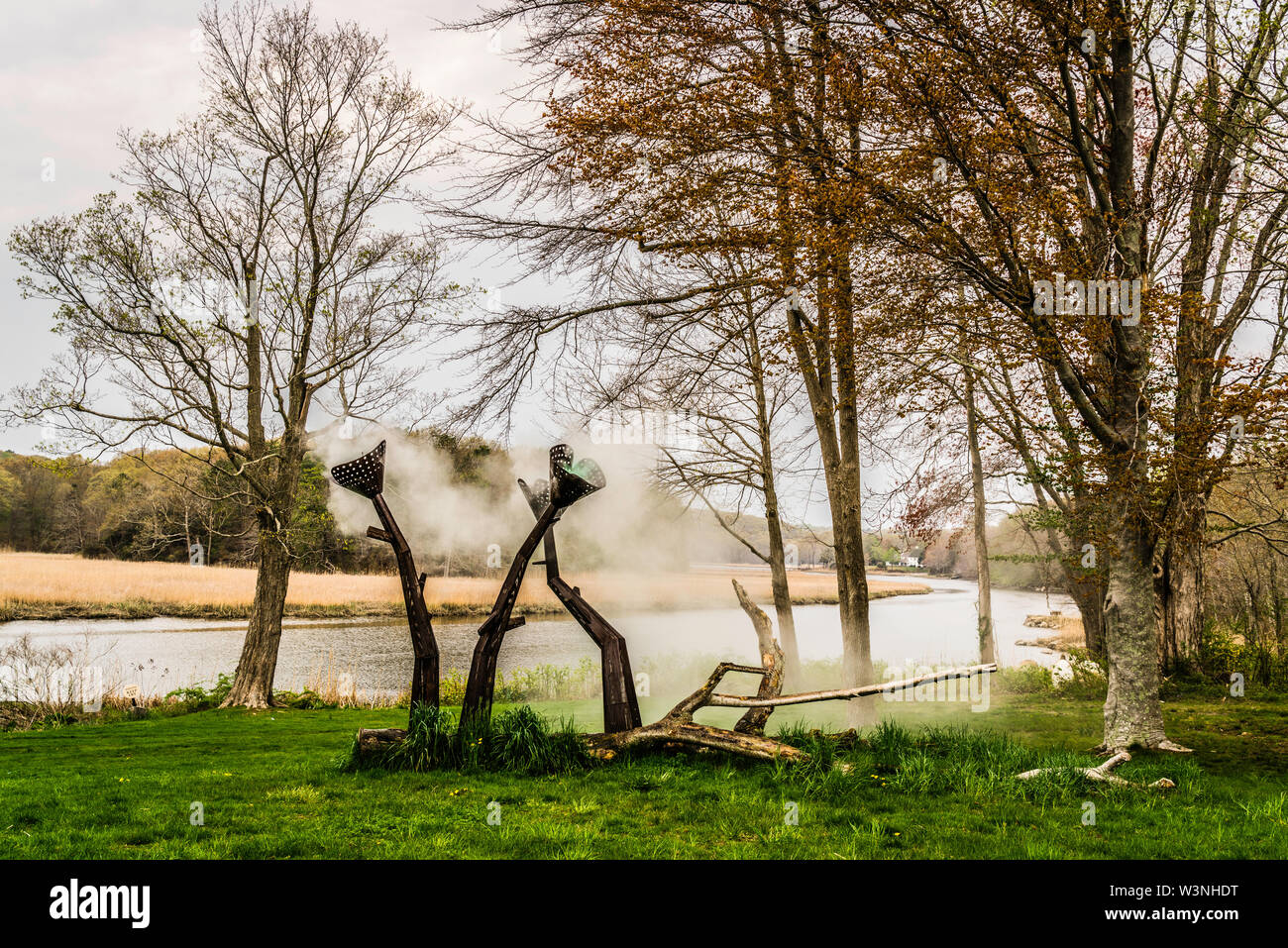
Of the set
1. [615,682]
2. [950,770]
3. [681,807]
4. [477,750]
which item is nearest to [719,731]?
[615,682]

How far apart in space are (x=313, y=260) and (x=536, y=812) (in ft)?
46.6

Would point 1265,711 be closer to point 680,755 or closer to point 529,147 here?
point 680,755

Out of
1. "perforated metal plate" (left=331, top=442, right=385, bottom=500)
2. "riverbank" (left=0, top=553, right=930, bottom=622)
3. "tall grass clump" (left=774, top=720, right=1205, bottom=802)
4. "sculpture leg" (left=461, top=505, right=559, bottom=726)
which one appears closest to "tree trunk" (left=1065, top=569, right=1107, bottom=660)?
"riverbank" (left=0, top=553, right=930, bottom=622)

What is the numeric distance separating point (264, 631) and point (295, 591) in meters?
15.1

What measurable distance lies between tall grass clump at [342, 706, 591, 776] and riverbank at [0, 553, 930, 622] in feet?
43.1

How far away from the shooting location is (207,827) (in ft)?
17.3

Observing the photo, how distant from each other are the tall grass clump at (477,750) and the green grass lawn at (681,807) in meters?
0.19

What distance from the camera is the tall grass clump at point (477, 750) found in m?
6.96

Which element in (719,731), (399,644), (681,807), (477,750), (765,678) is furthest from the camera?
(399,644)

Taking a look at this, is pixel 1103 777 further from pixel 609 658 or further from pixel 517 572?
pixel 517 572

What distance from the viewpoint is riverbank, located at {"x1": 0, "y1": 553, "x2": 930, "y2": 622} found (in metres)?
21.4

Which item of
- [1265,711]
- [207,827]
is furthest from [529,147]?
[1265,711]

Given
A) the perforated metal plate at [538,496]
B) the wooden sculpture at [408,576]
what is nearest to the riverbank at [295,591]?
the perforated metal plate at [538,496]

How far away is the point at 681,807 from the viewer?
5645mm
